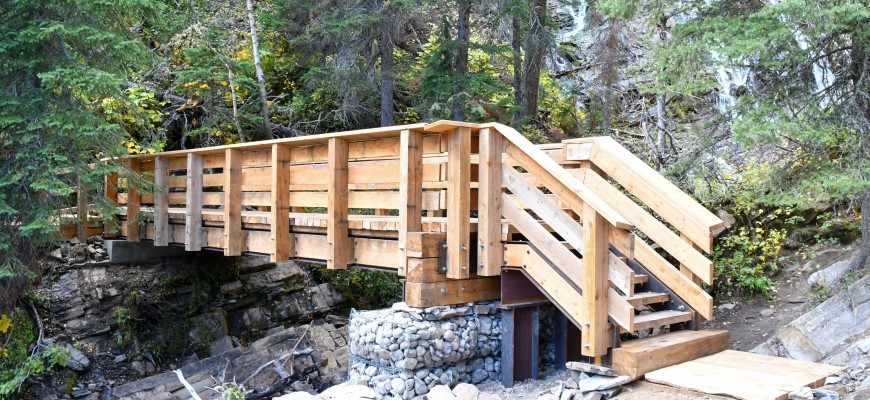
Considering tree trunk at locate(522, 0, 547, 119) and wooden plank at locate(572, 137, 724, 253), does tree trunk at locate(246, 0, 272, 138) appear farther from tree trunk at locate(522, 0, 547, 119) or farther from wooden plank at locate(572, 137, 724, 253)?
wooden plank at locate(572, 137, 724, 253)

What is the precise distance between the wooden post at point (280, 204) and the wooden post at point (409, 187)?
1.96m

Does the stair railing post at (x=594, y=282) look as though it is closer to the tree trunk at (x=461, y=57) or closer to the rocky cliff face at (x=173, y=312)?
the rocky cliff face at (x=173, y=312)

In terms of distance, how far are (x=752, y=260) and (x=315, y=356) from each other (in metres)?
6.14

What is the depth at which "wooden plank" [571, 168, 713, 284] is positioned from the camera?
643 cm

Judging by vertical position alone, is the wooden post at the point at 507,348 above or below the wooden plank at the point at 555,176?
below

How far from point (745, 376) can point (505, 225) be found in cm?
235

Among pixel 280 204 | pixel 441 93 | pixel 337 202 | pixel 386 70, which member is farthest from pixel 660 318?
pixel 386 70

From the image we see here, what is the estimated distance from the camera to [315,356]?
32.9ft

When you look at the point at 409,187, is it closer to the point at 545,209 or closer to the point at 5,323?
the point at 545,209

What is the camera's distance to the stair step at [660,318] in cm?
582

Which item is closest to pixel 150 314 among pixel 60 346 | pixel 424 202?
pixel 60 346

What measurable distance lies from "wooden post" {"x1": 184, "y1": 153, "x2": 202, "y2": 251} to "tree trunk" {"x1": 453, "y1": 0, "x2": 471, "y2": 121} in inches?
185

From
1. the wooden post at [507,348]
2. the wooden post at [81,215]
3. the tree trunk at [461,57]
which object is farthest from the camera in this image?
the tree trunk at [461,57]

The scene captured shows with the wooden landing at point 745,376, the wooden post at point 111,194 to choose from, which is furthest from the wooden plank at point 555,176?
the wooden post at point 111,194
